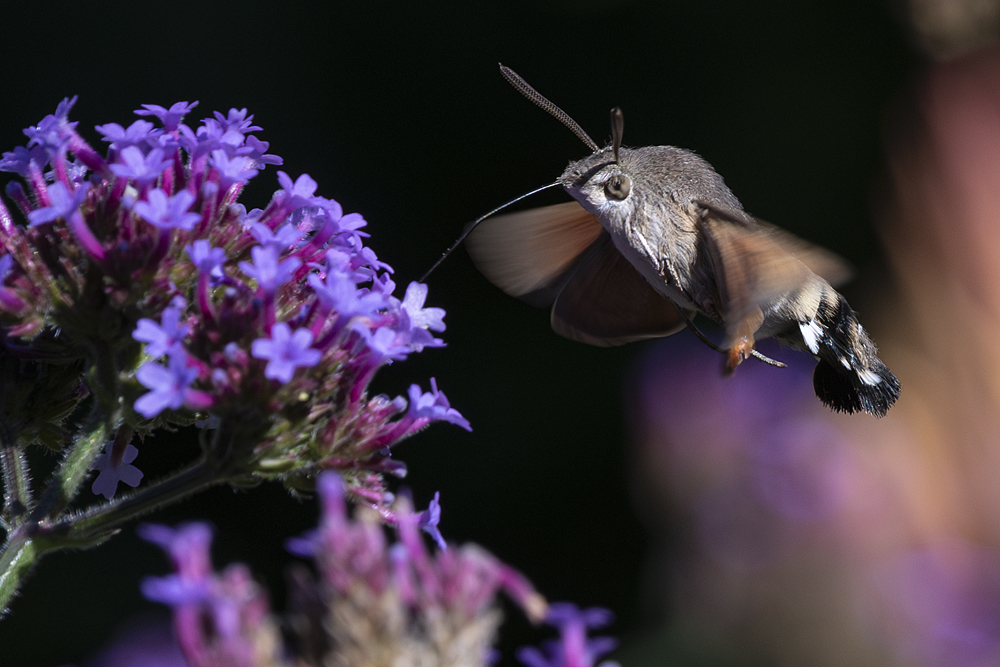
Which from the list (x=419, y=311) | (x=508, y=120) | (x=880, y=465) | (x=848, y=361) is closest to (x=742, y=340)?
(x=848, y=361)

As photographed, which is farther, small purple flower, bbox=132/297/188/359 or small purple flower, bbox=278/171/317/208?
small purple flower, bbox=278/171/317/208

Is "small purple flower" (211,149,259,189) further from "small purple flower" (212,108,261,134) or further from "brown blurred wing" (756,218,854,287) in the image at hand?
"brown blurred wing" (756,218,854,287)

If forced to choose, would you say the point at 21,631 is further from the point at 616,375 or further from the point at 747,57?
the point at 747,57

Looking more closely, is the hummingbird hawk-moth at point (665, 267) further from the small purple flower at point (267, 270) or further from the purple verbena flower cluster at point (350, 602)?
the purple verbena flower cluster at point (350, 602)

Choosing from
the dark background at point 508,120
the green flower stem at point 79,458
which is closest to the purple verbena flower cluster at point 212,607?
the green flower stem at point 79,458

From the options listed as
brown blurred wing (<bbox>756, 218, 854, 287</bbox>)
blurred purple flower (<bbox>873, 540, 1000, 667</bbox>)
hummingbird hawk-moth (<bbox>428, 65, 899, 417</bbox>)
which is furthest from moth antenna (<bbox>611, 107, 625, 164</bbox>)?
blurred purple flower (<bbox>873, 540, 1000, 667</bbox>)

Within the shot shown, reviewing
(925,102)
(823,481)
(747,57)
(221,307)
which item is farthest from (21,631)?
(925,102)
